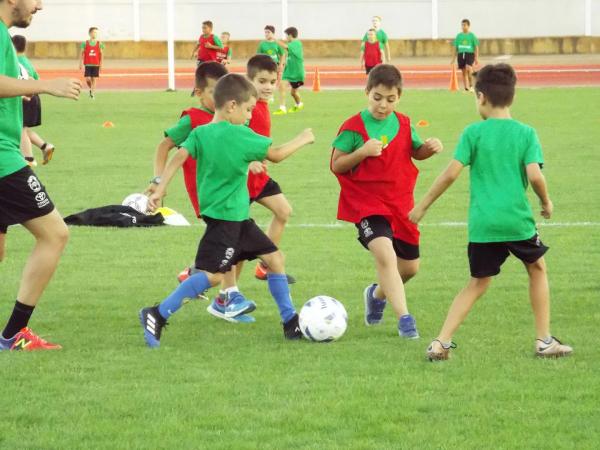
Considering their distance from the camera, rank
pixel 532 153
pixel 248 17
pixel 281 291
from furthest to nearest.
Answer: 1. pixel 248 17
2. pixel 281 291
3. pixel 532 153

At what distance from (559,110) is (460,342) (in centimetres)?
1981

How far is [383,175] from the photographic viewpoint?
7824 mm

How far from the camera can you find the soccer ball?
7.57m

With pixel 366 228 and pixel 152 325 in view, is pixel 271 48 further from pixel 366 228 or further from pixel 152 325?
pixel 152 325

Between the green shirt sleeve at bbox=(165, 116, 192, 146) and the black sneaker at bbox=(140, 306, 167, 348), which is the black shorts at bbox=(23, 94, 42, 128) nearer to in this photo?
the green shirt sleeve at bbox=(165, 116, 192, 146)

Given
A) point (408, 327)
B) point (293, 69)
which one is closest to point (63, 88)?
point (408, 327)

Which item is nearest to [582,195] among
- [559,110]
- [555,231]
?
[555,231]

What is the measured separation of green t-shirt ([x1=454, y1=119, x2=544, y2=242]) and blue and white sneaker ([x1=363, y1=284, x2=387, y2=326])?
1.44 meters

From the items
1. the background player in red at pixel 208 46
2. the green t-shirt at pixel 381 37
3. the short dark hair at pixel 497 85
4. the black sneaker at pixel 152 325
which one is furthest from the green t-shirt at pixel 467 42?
the short dark hair at pixel 497 85

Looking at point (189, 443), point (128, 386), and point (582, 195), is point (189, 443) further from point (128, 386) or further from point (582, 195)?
point (582, 195)

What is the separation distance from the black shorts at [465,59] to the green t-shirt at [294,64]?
7441 millimetres

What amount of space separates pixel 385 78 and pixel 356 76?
34119 millimetres

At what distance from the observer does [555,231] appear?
39.4ft

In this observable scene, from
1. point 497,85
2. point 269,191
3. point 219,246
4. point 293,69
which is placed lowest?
point 219,246
